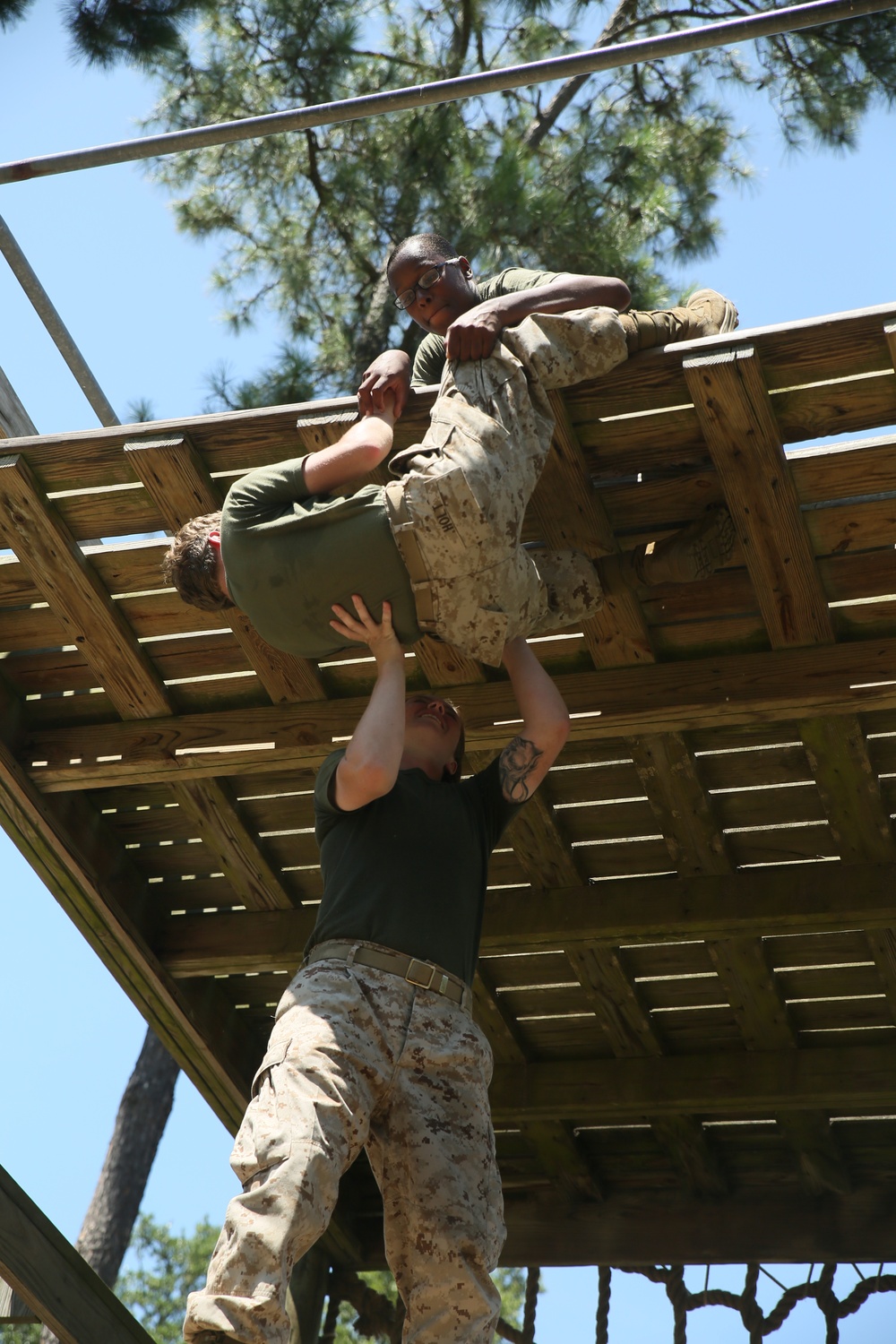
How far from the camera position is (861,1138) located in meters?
5.66

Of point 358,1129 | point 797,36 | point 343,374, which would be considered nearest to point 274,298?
point 343,374

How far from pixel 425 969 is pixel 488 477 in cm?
111

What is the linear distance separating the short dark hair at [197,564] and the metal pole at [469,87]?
1.16 metres

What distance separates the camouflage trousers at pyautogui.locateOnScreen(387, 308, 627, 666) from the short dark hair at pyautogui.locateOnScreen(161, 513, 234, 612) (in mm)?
499

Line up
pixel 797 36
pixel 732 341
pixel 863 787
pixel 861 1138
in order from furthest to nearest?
pixel 797 36
pixel 861 1138
pixel 863 787
pixel 732 341

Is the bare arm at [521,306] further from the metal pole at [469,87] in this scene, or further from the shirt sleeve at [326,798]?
the shirt sleeve at [326,798]

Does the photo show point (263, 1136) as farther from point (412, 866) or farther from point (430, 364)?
point (430, 364)

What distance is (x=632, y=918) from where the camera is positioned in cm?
473

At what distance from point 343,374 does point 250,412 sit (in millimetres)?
5706

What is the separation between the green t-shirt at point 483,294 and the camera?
11.8 ft

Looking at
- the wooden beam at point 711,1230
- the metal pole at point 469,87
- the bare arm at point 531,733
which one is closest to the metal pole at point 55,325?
the metal pole at point 469,87

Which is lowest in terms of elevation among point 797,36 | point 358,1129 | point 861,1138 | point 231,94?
point 358,1129

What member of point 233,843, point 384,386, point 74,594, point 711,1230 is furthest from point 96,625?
point 711,1230

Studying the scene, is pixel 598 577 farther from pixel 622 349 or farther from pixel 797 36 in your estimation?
pixel 797 36
